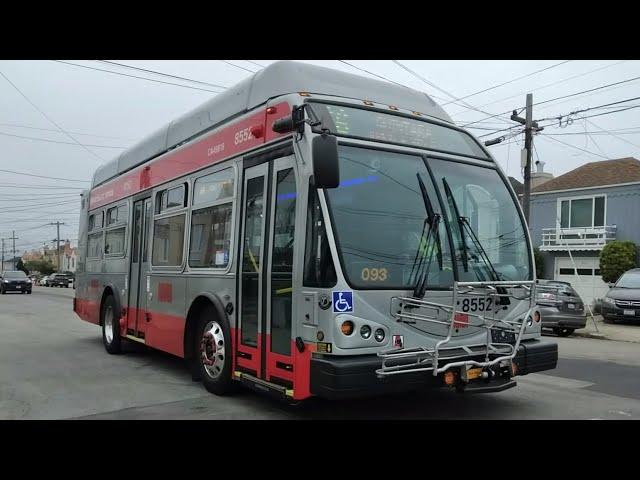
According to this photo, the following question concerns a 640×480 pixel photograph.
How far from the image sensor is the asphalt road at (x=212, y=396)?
242 inches

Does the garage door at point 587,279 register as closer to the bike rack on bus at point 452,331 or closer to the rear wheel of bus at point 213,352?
the bike rack on bus at point 452,331

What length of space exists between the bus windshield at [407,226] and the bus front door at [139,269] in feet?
15.4

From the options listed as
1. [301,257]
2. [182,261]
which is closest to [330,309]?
[301,257]

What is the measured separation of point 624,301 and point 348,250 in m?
15.4

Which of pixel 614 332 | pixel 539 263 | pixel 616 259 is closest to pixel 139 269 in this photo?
pixel 614 332

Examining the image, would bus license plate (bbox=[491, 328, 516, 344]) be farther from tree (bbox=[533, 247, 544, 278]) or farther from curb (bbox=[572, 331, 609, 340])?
tree (bbox=[533, 247, 544, 278])

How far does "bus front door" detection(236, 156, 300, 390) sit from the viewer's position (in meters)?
5.46

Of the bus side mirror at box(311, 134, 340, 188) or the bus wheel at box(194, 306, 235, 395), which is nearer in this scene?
the bus side mirror at box(311, 134, 340, 188)

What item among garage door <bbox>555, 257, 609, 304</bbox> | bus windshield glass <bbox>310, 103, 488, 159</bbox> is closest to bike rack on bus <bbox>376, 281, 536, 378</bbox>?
bus windshield glass <bbox>310, 103, 488, 159</bbox>

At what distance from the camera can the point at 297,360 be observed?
5.21 meters

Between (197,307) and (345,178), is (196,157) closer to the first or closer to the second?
(197,307)

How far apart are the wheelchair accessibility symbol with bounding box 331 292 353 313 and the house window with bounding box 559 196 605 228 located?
24.6 meters

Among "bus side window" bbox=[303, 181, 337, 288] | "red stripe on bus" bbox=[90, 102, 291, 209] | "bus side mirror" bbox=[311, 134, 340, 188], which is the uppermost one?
"red stripe on bus" bbox=[90, 102, 291, 209]
